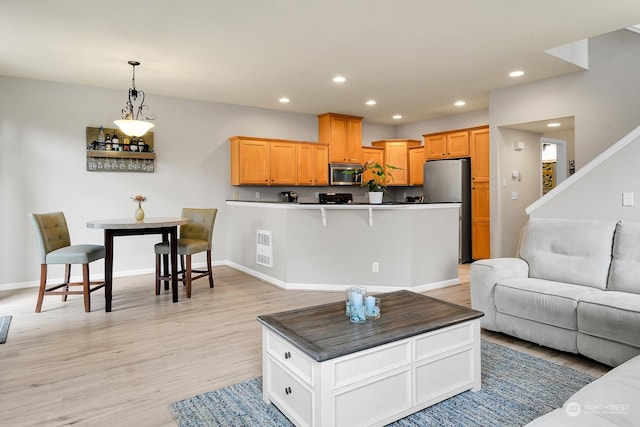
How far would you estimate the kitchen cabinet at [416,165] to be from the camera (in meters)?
7.86

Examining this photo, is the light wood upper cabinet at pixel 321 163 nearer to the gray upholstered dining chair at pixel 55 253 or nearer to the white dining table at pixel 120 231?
the white dining table at pixel 120 231

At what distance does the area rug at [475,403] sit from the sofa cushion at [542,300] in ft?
1.13

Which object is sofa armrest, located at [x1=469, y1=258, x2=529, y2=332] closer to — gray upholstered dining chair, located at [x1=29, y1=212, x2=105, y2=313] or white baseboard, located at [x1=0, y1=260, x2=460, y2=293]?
white baseboard, located at [x1=0, y1=260, x2=460, y2=293]

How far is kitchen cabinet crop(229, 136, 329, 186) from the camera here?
6.30 m

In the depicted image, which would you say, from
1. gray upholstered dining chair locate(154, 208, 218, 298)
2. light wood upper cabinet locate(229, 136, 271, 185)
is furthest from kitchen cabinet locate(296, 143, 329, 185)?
gray upholstered dining chair locate(154, 208, 218, 298)

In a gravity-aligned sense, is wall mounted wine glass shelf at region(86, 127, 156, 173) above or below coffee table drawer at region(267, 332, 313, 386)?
above

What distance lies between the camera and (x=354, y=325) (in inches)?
81.2

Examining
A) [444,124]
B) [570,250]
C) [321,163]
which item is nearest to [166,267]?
[321,163]

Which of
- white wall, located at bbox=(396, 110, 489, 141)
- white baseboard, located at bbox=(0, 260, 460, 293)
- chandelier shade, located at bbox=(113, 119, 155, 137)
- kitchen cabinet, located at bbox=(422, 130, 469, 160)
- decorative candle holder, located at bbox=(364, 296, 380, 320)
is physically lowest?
white baseboard, located at bbox=(0, 260, 460, 293)

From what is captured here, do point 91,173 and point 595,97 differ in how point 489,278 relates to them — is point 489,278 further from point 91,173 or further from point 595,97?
point 91,173

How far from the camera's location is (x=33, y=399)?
2.25 m

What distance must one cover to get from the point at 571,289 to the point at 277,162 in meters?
4.75

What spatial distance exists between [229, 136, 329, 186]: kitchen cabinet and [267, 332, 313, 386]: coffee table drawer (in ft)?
14.6

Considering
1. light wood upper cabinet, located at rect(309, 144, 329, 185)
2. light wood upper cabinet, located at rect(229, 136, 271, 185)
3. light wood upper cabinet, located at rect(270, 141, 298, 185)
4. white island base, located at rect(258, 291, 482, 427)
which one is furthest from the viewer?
light wood upper cabinet, located at rect(309, 144, 329, 185)
